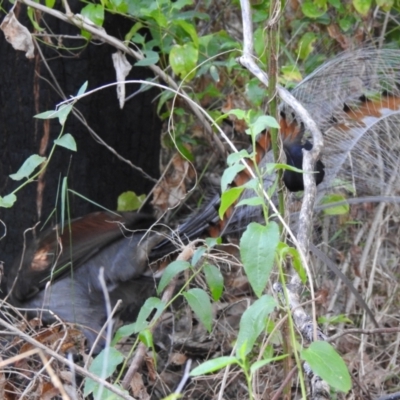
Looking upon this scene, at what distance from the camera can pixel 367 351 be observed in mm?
3227

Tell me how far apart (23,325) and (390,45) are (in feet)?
5.90

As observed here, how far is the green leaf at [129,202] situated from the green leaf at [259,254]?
1865 millimetres

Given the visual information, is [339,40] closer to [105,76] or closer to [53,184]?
[105,76]

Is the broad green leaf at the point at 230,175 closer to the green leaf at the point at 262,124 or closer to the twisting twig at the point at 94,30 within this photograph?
the green leaf at the point at 262,124

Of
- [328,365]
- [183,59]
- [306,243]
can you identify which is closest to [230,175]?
[306,243]

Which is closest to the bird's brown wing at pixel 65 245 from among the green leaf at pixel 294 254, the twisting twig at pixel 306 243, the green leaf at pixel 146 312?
the green leaf at pixel 146 312

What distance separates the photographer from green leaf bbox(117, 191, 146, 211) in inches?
138

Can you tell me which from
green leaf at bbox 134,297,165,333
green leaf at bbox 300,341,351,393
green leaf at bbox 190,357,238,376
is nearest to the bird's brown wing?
green leaf at bbox 134,297,165,333

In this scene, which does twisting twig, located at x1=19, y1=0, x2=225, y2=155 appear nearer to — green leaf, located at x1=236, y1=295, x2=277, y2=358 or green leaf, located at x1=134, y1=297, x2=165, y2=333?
green leaf, located at x1=134, y1=297, x2=165, y2=333

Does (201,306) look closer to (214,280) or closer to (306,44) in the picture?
(214,280)

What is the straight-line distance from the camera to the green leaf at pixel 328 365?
1535 millimetres

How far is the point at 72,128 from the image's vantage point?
338cm

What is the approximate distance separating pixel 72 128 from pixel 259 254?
188cm

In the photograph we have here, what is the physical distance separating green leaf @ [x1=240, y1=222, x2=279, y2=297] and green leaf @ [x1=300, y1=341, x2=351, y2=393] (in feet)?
0.52
